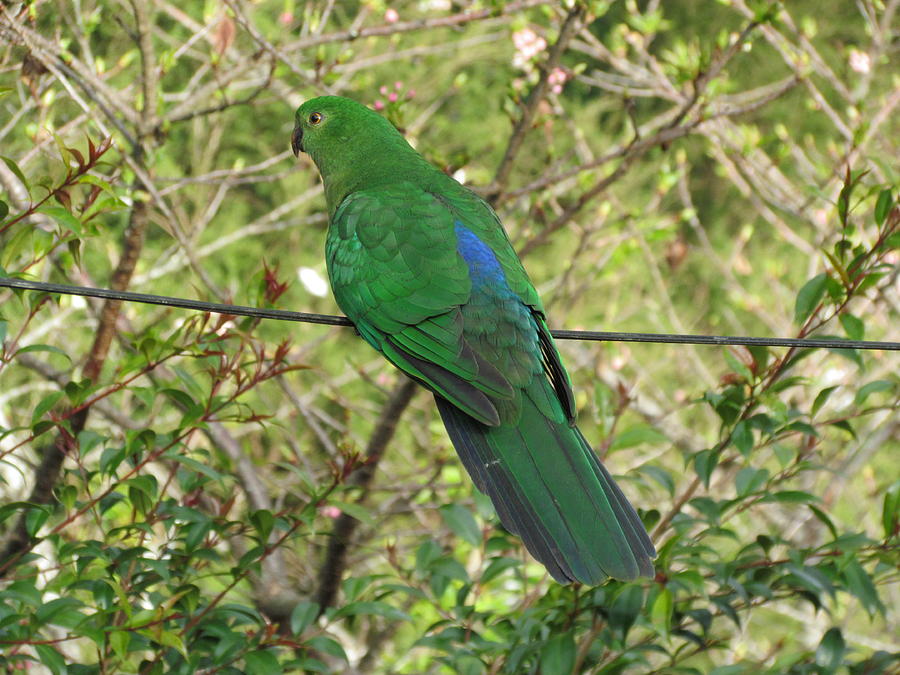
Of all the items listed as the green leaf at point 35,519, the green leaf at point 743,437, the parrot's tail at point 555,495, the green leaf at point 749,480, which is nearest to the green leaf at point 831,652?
the green leaf at point 749,480

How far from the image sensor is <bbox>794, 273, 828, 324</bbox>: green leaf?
254 cm

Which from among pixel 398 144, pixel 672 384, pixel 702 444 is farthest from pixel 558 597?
pixel 672 384

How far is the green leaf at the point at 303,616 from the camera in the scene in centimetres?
257

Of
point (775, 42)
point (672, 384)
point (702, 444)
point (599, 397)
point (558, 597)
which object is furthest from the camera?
point (672, 384)

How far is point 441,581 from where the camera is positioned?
2.74 metres

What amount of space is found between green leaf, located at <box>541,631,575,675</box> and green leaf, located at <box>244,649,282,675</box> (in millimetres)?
624

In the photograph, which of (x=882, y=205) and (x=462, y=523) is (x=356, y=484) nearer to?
(x=462, y=523)

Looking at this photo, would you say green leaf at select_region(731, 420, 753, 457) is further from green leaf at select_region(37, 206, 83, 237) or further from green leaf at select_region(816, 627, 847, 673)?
green leaf at select_region(37, 206, 83, 237)

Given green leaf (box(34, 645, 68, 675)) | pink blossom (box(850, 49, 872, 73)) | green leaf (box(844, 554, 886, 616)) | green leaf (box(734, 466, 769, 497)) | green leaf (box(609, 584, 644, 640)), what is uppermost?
pink blossom (box(850, 49, 872, 73))

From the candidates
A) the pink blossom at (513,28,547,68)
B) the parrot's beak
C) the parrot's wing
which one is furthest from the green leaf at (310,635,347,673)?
the pink blossom at (513,28,547,68)

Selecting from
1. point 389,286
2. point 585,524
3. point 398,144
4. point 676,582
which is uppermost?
point 398,144

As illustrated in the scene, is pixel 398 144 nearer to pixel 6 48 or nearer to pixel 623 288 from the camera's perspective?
pixel 6 48

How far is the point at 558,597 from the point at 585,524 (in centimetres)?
49

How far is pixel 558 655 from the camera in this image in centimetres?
231
